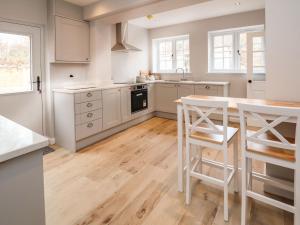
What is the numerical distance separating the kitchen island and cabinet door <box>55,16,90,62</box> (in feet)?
9.19

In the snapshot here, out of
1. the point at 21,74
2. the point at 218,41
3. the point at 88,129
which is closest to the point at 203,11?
the point at 218,41

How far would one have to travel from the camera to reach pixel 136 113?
474 cm

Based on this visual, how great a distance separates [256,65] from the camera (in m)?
4.40

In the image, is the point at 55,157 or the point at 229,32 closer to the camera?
the point at 55,157

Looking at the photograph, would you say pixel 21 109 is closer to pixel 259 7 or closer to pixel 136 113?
pixel 136 113

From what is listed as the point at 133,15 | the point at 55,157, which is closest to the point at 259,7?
the point at 133,15

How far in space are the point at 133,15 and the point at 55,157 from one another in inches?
107

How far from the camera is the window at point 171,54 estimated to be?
18.4 feet

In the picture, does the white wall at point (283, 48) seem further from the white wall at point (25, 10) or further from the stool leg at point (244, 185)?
the white wall at point (25, 10)

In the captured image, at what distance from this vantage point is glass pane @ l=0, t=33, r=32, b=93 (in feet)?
9.93

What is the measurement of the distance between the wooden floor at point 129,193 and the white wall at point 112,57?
67.3 inches

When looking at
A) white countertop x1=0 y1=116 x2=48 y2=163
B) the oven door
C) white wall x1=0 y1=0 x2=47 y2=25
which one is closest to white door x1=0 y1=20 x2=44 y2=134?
white wall x1=0 y1=0 x2=47 y2=25

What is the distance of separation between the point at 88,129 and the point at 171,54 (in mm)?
3491

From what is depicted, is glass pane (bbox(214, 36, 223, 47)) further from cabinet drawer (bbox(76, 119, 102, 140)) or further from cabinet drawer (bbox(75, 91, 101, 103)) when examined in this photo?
cabinet drawer (bbox(76, 119, 102, 140))
